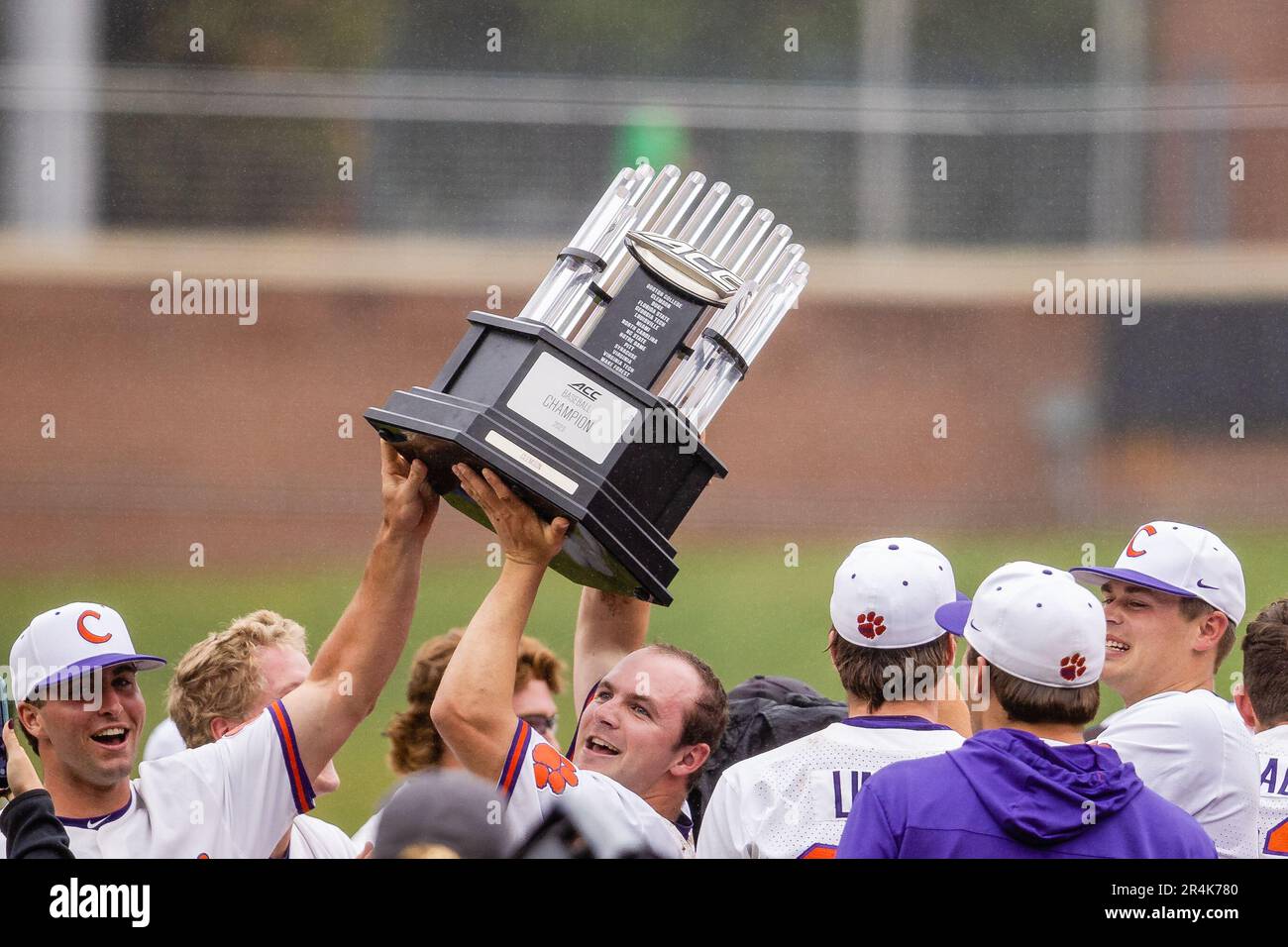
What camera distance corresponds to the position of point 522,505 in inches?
89.0

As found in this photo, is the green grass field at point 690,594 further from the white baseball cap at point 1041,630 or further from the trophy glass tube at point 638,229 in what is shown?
the white baseball cap at point 1041,630

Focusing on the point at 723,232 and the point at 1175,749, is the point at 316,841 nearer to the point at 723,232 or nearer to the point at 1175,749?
the point at 723,232

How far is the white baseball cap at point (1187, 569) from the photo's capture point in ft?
9.04

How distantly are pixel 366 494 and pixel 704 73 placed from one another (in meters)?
5.24

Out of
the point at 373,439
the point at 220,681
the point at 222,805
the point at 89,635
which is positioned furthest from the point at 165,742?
the point at 373,439

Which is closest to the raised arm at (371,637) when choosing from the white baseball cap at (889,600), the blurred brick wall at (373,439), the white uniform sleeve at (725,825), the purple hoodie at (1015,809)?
the white uniform sleeve at (725,825)

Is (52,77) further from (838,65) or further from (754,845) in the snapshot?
(754,845)

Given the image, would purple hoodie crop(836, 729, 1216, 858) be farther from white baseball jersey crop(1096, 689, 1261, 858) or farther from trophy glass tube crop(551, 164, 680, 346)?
trophy glass tube crop(551, 164, 680, 346)

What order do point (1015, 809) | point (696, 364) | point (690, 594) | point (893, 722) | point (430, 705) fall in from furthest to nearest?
point (690, 594), point (430, 705), point (696, 364), point (893, 722), point (1015, 809)

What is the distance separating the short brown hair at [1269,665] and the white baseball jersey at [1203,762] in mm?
319

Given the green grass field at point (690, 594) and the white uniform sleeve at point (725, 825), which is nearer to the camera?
the white uniform sleeve at point (725, 825)

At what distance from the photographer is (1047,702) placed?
6.91 feet

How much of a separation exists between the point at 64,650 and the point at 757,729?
109 cm

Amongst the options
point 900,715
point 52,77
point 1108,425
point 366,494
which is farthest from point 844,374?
point 900,715
